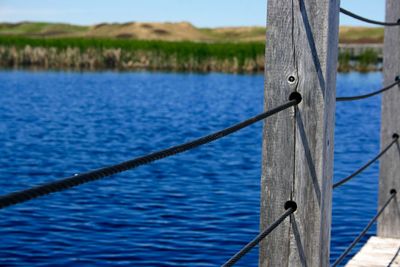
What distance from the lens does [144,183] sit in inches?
492

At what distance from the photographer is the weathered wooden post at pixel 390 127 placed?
4.37m

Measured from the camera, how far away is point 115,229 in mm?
9133

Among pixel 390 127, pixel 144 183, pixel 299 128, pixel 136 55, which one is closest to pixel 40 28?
pixel 136 55

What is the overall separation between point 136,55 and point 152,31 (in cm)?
6820

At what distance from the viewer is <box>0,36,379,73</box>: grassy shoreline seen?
41.4m

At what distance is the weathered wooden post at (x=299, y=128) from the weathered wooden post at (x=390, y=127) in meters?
1.75

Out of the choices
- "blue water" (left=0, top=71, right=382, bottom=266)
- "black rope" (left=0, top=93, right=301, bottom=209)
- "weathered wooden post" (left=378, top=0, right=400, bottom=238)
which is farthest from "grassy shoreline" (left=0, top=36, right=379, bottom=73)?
"black rope" (left=0, top=93, right=301, bottom=209)

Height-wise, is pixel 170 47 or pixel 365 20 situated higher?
pixel 365 20

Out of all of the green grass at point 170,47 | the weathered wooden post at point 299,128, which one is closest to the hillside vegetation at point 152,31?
the green grass at point 170,47

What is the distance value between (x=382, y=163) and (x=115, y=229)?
16.0 feet

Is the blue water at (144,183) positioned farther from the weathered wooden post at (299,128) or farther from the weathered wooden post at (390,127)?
the weathered wooden post at (299,128)

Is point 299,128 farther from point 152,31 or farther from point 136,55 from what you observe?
point 152,31

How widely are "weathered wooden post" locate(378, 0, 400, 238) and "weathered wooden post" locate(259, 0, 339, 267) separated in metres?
1.75

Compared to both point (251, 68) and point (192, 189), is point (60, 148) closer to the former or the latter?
point (192, 189)
